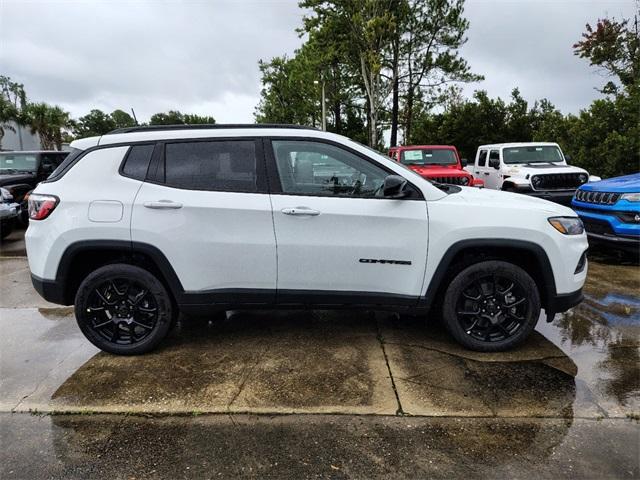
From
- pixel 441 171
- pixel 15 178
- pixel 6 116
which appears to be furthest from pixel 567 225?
pixel 6 116

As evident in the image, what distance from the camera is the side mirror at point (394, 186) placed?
11.2ft

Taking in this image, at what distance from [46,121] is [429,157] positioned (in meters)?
33.0

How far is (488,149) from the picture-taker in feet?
41.7

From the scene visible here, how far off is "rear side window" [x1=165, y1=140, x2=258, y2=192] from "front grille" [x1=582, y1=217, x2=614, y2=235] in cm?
552

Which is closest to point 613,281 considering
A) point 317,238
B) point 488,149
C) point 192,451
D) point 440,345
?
point 440,345

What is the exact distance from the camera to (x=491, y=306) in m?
3.75

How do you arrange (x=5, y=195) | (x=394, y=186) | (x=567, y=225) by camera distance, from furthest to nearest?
(x=5, y=195) → (x=567, y=225) → (x=394, y=186)

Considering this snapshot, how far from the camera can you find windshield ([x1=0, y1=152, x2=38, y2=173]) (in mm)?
11211

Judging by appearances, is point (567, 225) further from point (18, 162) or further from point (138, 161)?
point (18, 162)

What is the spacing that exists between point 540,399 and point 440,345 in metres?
0.98

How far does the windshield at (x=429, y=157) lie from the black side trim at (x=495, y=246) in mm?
8019

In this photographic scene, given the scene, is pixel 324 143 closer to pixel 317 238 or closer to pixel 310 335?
pixel 317 238

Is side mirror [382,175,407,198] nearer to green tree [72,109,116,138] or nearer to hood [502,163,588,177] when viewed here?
hood [502,163,588,177]

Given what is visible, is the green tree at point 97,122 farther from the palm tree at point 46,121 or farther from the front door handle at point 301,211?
the front door handle at point 301,211
